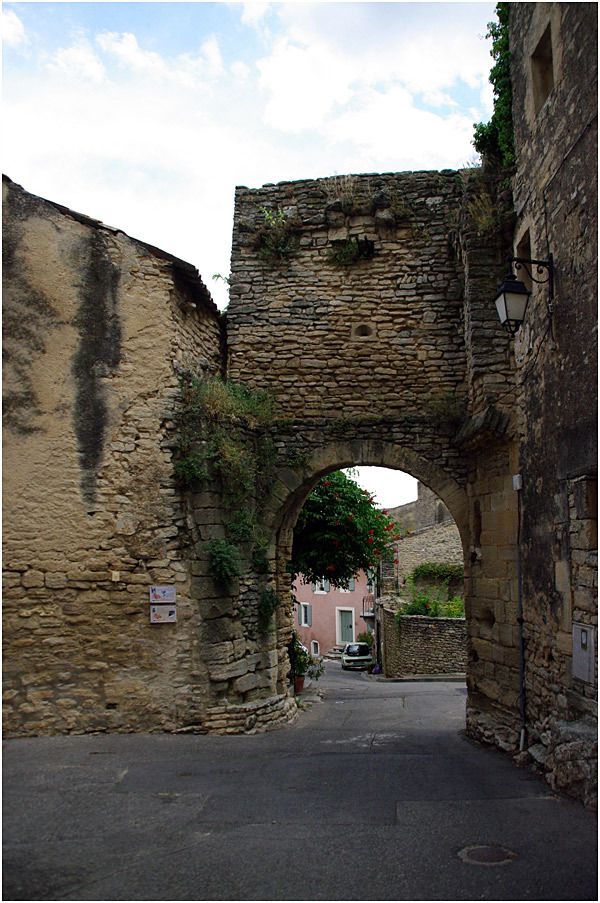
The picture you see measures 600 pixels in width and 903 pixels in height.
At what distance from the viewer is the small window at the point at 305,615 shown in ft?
114

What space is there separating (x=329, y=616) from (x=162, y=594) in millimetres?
26610

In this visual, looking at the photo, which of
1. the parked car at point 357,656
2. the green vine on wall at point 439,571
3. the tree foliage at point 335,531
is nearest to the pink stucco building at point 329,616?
the parked car at point 357,656

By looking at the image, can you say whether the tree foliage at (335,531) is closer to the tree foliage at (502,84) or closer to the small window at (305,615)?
the tree foliage at (502,84)

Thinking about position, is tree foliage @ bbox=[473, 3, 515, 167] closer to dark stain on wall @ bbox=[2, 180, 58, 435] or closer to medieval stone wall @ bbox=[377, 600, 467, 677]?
dark stain on wall @ bbox=[2, 180, 58, 435]

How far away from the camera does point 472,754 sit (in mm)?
7637

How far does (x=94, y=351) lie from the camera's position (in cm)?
819

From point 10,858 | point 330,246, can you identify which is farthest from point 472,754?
point 330,246

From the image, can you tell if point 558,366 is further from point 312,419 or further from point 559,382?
point 312,419

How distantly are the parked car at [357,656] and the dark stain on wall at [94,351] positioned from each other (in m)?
16.9

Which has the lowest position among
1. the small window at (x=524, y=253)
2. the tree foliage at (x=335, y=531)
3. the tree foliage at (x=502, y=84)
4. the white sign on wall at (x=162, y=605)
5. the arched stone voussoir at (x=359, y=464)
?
the white sign on wall at (x=162, y=605)

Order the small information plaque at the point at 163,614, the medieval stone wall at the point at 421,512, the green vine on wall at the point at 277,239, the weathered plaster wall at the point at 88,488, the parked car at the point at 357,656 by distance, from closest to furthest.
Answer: the weathered plaster wall at the point at 88,488 → the small information plaque at the point at 163,614 → the green vine on wall at the point at 277,239 → the parked car at the point at 357,656 → the medieval stone wall at the point at 421,512

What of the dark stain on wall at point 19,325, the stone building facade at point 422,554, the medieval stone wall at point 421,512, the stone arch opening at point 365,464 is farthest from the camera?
the medieval stone wall at point 421,512

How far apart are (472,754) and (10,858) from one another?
484 centimetres

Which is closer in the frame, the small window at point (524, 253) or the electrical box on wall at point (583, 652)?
the electrical box on wall at point (583, 652)
